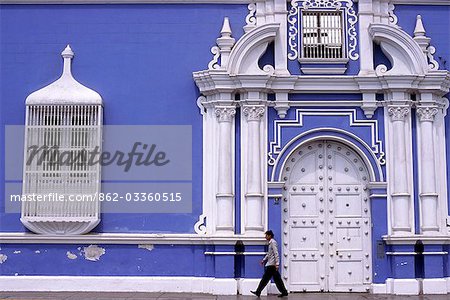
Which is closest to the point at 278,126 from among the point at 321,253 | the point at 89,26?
the point at 321,253

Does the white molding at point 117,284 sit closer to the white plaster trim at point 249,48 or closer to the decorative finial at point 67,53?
the white plaster trim at point 249,48

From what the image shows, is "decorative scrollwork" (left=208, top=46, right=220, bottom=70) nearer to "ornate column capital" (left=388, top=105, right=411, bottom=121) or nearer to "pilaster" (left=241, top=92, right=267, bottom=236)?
"pilaster" (left=241, top=92, right=267, bottom=236)

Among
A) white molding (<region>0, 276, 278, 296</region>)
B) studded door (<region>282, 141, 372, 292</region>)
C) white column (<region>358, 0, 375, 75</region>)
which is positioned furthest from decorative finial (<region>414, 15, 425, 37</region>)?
white molding (<region>0, 276, 278, 296</region>)

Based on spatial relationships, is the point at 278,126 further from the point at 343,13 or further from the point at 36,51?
the point at 36,51

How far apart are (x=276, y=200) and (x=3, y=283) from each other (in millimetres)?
5207

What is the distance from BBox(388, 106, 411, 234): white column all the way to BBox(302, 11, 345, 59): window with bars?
155 centimetres

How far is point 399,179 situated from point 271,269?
2896 mm

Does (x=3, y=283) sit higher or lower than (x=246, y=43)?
lower

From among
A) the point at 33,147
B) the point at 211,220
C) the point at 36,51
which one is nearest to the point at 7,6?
the point at 36,51

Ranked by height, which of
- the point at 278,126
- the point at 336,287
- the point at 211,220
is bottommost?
the point at 336,287

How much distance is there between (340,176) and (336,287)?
2.04 meters

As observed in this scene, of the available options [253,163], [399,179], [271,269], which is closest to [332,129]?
[399,179]

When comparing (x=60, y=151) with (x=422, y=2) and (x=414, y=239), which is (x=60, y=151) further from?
(x=422, y=2)

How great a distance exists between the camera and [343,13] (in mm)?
13047
